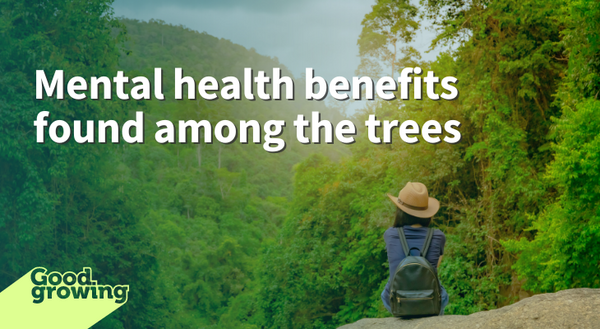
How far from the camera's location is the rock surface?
2.71m

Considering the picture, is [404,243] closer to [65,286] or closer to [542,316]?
[542,316]

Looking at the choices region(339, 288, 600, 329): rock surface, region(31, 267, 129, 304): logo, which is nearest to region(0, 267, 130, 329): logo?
region(31, 267, 129, 304): logo

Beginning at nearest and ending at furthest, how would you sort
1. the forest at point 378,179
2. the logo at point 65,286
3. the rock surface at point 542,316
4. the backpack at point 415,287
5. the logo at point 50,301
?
the rock surface at point 542,316 → the backpack at point 415,287 → the forest at point 378,179 → the logo at point 50,301 → the logo at point 65,286

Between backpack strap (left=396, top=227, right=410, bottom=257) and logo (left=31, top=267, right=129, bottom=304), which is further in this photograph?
logo (left=31, top=267, right=129, bottom=304)

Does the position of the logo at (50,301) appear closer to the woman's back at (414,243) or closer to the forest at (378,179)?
the forest at (378,179)

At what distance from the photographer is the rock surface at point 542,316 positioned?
2715mm

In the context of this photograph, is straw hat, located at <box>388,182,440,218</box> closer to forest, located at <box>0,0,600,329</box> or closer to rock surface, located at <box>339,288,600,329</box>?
rock surface, located at <box>339,288,600,329</box>

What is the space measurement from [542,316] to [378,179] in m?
11.5

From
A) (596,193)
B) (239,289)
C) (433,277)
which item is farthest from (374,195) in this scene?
(239,289)

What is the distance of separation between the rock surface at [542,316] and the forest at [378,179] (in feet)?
9.97

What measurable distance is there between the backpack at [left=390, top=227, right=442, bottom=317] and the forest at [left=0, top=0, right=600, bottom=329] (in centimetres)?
335

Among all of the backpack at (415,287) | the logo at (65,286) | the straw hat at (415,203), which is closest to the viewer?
the backpack at (415,287)

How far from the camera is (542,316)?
279 cm

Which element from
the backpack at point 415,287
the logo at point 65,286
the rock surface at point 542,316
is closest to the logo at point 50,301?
the logo at point 65,286
